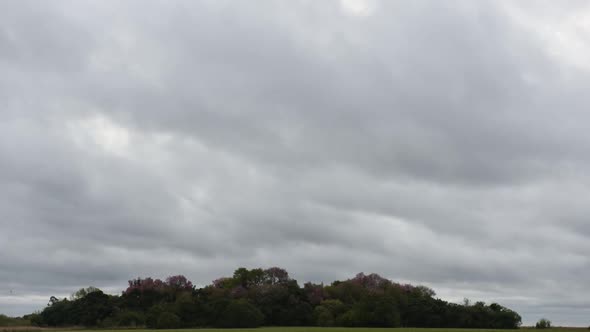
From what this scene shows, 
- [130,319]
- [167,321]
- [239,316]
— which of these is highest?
[239,316]

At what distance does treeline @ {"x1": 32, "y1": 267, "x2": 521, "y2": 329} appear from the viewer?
3708 inches

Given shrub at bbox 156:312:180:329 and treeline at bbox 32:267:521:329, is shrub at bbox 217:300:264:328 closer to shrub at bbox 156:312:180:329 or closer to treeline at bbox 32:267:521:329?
treeline at bbox 32:267:521:329

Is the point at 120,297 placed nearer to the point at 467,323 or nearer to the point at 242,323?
the point at 242,323

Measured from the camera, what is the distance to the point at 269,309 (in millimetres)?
101562

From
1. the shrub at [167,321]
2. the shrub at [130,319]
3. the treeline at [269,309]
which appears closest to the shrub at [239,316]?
the treeline at [269,309]

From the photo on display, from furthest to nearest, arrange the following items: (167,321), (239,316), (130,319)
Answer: (130,319), (167,321), (239,316)

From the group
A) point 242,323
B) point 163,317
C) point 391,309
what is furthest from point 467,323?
point 163,317

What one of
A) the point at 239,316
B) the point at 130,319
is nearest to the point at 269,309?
the point at 239,316

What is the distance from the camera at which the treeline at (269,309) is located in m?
94.2

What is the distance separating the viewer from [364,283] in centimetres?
12162

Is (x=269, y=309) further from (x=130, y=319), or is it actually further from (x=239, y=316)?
(x=130, y=319)

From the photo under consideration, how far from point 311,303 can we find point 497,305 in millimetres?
32062

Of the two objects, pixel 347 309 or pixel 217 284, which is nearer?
pixel 347 309

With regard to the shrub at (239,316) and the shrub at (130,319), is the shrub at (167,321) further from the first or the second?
the shrub at (239,316)
